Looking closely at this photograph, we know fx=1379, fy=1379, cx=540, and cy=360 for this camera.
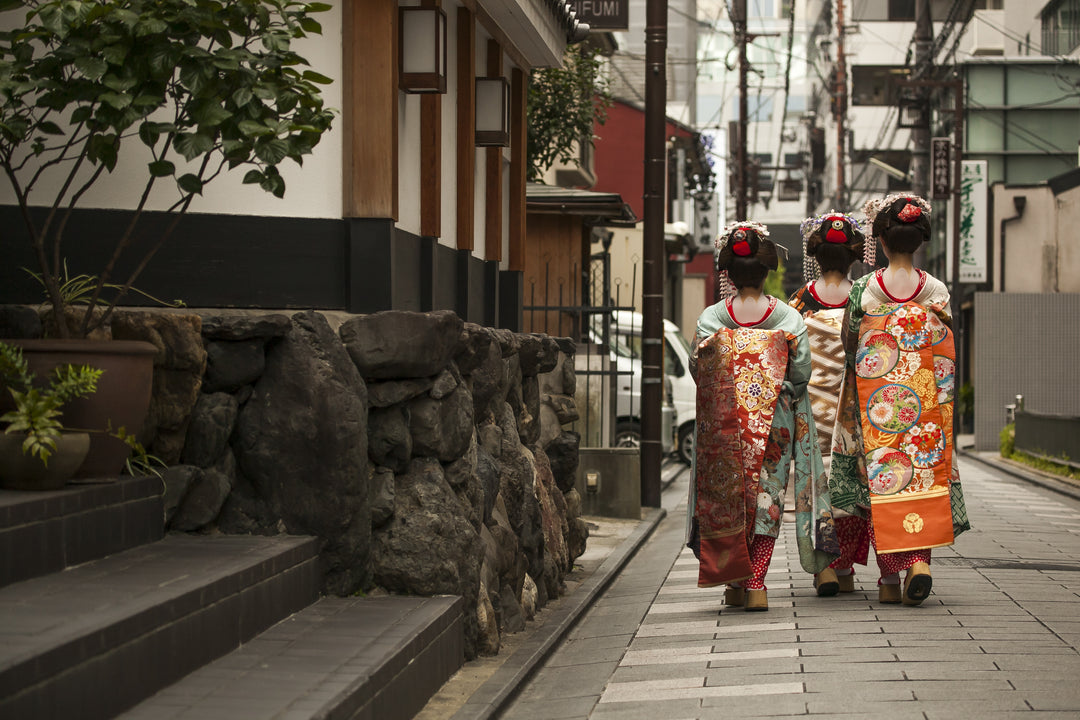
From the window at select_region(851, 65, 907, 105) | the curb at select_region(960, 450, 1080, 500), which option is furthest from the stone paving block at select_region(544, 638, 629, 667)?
Answer: the window at select_region(851, 65, 907, 105)

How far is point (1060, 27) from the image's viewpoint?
38.4m

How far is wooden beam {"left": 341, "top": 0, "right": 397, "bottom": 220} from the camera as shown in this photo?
7504mm

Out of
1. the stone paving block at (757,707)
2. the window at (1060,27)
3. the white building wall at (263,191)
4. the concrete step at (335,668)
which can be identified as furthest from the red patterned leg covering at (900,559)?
the window at (1060,27)

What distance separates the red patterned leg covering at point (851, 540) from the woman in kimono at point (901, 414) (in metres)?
0.12

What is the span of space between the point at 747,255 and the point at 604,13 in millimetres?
7881

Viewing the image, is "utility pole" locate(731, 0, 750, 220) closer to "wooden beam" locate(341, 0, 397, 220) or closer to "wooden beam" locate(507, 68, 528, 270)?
"wooden beam" locate(507, 68, 528, 270)

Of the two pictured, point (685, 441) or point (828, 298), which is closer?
point (828, 298)

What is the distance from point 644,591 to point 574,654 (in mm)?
2186

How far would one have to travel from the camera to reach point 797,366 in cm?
887

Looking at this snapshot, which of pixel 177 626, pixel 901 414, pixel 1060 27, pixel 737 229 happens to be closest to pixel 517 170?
pixel 737 229

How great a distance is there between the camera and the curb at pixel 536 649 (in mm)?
6363

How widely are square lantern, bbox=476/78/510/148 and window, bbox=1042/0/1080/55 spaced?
101 ft

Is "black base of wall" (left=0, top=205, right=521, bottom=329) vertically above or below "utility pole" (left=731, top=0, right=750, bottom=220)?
below

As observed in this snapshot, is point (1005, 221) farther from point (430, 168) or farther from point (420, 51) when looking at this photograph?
point (420, 51)
